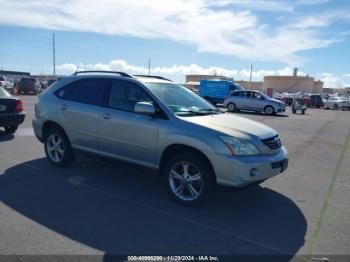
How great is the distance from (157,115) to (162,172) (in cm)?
86

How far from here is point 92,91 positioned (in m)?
6.02

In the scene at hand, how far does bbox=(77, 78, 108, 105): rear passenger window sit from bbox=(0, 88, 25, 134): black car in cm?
451

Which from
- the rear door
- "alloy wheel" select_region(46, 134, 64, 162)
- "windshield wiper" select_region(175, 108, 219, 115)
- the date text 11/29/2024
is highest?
"windshield wiper" select_region(175, 108, 219, 115)

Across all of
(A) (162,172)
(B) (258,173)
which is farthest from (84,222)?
(B) (258,173)

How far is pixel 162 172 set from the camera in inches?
202

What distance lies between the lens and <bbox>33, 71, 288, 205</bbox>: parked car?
4.49 metres

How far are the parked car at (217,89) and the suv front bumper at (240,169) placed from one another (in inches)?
1050

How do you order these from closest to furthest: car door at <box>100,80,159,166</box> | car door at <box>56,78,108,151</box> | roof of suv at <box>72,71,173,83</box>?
car door at <box>100,80,159,166</box>
roof of suv at <box>72,71,173,83</box>
car door at <box>56,78,108,151</box>

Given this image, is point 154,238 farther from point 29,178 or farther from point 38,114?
point 38,114

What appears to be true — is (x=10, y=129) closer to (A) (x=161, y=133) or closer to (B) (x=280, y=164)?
(A) (x=161, y=133)

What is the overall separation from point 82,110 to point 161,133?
1.82 m

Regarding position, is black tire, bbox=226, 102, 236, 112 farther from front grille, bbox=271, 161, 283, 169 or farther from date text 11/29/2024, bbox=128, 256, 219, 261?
date text 11/29/2024, bbox=128, 256, 219, 261

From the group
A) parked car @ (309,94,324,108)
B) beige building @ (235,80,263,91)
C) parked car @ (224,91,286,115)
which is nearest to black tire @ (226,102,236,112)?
parked car @ (224,91,286,115)

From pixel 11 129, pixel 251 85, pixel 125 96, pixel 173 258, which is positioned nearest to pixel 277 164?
pixel 173 258
